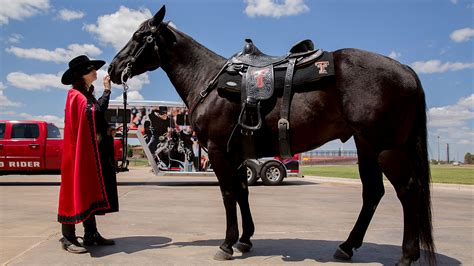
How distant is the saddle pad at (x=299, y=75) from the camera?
347 cm

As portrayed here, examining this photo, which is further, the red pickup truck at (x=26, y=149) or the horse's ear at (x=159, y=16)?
the red pickup truck at (x=26, y=149)

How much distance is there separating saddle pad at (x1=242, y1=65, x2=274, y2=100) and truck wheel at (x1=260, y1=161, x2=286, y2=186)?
10817mm

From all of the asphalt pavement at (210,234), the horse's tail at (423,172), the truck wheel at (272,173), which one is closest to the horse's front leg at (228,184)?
the asphalt pavement at (210,234)

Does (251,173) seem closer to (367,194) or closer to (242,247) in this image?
(242,247)

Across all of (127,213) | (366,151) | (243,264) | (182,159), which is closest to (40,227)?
(127,213)

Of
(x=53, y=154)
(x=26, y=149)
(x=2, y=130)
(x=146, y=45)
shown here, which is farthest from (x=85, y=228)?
(x=2, y=130)

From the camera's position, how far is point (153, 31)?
4.24 meters

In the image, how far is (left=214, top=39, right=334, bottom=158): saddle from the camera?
3.54 metres

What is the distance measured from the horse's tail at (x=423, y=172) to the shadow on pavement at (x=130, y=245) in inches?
103

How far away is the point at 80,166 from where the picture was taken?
416cm

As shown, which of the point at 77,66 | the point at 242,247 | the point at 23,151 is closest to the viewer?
the point at 242,247

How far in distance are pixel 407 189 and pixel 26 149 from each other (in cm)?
1254

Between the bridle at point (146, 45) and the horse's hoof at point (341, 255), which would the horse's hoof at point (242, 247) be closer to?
the horse's hoof at point (341, 255)

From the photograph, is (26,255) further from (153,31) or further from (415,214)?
(415,214)
